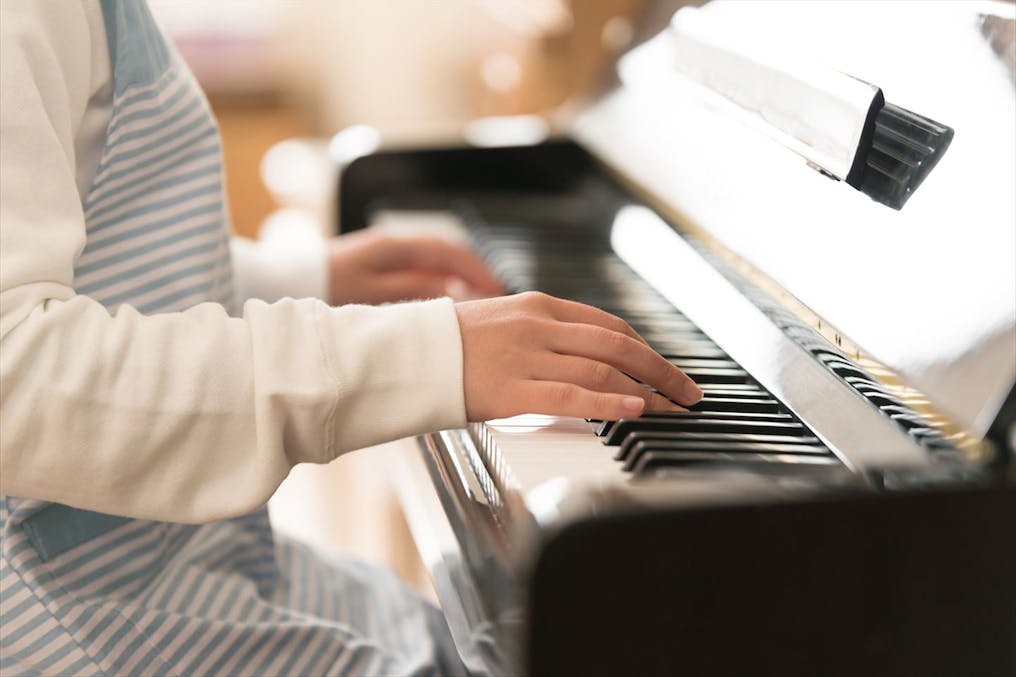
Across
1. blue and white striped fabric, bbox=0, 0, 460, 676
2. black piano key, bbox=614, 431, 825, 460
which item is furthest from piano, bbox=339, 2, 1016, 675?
blue and white striped fabric, bbox=0, 0, 460, 676

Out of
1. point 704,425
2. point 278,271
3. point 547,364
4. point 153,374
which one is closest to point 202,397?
point 153,374

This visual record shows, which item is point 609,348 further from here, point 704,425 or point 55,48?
point 55,48

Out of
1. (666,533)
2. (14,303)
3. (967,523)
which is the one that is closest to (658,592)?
(666,533)

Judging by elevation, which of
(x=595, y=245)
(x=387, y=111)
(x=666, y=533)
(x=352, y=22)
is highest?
(x=666, y=533)

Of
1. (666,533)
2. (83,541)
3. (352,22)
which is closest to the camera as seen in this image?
(666,533)

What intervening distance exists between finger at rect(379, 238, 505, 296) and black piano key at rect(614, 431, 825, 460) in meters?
0.44

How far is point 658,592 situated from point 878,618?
12cm

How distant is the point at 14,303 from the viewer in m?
0.60

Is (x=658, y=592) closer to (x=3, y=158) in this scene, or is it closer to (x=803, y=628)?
(x=803, y=628)

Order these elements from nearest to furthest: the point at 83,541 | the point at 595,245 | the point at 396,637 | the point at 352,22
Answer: the point at 83,541, the point at 396,637, the point at 595,245, the point at 352,22

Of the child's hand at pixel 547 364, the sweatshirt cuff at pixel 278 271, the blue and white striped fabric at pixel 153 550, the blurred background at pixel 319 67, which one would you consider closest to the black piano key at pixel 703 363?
the child's hand at pixel 547 364

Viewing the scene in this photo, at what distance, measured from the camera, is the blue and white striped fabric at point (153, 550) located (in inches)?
27.8

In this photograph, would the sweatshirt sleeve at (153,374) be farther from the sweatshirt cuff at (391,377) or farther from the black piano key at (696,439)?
the black piano key at (696,439)

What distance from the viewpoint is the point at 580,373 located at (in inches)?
25.4
